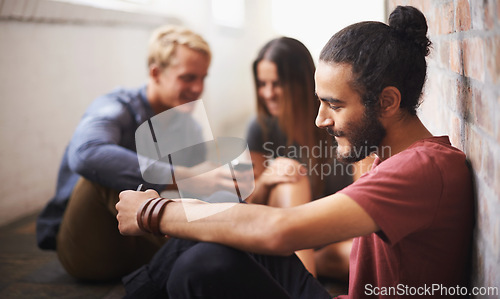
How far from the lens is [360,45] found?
101 cm

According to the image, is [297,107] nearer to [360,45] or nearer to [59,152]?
[360,45]

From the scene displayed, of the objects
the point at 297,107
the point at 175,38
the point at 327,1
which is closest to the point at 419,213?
the point at 297,107

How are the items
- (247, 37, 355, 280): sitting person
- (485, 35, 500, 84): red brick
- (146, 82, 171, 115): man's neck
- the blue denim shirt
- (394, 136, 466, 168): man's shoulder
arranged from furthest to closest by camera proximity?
1. (146, 82, 171, 115): man's neck
2. (247, 37, 355, 280): sitting person
3. the blue denim shirt
4. (394, 136, 466, 168): man's shoulder
5. (485, 35, 500, 84): red brick

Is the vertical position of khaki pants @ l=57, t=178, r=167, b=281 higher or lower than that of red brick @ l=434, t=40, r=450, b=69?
lower

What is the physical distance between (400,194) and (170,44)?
6.02 feet

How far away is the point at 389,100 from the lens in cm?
104

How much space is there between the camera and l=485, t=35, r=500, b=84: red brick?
784mm

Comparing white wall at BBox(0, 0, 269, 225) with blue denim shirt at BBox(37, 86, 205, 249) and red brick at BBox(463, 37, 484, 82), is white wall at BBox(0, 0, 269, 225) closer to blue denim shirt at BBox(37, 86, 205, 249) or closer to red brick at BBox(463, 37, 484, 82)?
blue denim shirt at BBox(37, 86, 205, 249)

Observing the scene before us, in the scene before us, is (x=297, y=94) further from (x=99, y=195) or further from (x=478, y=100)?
(x=478, y=100)

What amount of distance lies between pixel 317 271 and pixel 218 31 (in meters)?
4.26

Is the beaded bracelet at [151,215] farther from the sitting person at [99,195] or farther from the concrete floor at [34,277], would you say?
the concrete floor at [34,277]

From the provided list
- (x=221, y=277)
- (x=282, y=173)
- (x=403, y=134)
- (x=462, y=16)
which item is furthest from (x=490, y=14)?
(x=282, y=173)

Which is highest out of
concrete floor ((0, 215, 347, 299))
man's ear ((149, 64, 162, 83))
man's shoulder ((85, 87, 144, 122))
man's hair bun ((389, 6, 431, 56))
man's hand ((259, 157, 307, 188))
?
man's hair bun ((389, 6, 431, 56))

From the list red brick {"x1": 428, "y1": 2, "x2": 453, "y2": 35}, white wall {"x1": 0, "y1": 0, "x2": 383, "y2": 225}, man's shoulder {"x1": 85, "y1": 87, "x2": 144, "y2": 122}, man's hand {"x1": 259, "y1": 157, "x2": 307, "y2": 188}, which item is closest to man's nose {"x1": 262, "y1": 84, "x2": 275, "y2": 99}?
man's hand {"x1": 259, "y1": 157, "x2": 307, "y2": 188}
